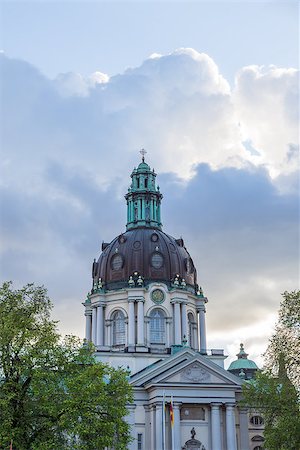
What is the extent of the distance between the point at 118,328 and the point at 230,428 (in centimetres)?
1813

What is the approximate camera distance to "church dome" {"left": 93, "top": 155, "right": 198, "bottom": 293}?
77.2 metres

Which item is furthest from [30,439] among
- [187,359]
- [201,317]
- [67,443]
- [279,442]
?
[201,317]

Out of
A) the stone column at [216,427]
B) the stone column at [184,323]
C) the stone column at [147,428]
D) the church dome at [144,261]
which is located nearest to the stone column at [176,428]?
the stone column at [147,428]

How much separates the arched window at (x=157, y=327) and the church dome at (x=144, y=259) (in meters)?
3.68

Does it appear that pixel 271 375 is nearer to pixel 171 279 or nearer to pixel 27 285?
pixel 27 285

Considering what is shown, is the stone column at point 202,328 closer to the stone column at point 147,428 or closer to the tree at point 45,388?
the stone column at point 147,428

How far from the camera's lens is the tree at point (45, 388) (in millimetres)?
39969

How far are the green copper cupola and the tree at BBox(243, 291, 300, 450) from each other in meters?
37.9

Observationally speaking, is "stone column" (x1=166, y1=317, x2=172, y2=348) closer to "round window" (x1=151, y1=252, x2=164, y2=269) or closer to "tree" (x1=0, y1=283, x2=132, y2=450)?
"round window" (x1=151, y1=252, x2=164, y2=269)

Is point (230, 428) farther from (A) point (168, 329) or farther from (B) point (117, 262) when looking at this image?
(B) point (117, 262)

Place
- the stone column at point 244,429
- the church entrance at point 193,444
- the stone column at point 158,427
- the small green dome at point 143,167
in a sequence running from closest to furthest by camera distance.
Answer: the stone column at point 158,427 < the church entrance at point 193,444 < the stone column at point 244,429 < the small green dome at point 143,167

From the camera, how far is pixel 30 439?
40.1 meters

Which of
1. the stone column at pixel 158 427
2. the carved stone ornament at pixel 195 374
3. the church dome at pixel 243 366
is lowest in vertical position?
the stone column at pixel 158 427

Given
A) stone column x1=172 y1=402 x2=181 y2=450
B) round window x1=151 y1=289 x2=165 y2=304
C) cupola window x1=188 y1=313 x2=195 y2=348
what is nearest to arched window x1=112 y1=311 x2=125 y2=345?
round window x1=151 y1=289 x2=165 y2=304
